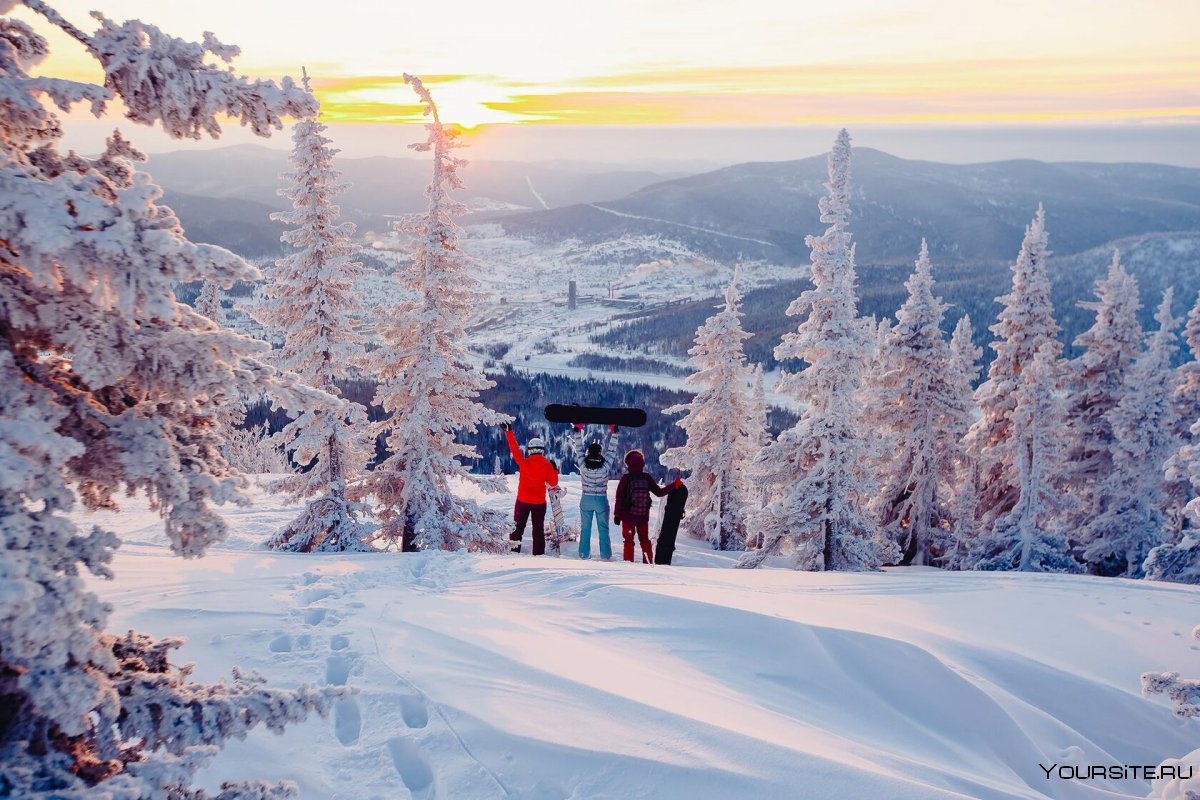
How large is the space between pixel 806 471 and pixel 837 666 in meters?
12.4

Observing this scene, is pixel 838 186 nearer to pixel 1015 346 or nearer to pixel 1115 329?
pixel 1015 346

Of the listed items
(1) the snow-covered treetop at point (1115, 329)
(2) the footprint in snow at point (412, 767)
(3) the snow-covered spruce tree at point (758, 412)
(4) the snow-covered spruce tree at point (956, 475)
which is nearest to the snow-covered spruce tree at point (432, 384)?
(2) the footprint in snow at point (412, 767)

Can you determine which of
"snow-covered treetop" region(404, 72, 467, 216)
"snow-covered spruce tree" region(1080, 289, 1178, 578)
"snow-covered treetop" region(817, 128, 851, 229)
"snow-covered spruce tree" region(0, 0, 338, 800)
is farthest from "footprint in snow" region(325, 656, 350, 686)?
"snow-covered spruce tree" region(1080, 289, 1178, 578)

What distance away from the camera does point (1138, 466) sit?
23.9 m

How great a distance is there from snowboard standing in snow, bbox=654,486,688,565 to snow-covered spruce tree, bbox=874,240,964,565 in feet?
39.3

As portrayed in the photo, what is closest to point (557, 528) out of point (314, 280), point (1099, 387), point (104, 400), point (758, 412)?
point (314, 280)

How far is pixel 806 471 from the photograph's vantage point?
19969 millimetres

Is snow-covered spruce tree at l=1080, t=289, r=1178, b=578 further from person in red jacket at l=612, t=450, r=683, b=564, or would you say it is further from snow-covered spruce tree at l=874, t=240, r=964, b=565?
person in red jacket at l=612, t=450, r=683, b=564

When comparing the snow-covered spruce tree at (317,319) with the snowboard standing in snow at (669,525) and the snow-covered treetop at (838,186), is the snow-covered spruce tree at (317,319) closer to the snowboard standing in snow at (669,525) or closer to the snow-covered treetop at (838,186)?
the snowboard standing in snow at (669,525)

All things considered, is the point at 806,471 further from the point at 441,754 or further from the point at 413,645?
the point at 441,754

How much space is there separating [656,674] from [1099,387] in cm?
2461

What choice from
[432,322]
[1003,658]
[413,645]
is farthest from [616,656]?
[432,322]

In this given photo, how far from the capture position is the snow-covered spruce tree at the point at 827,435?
1795 centimetres

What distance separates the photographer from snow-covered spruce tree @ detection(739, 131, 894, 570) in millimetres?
17953
